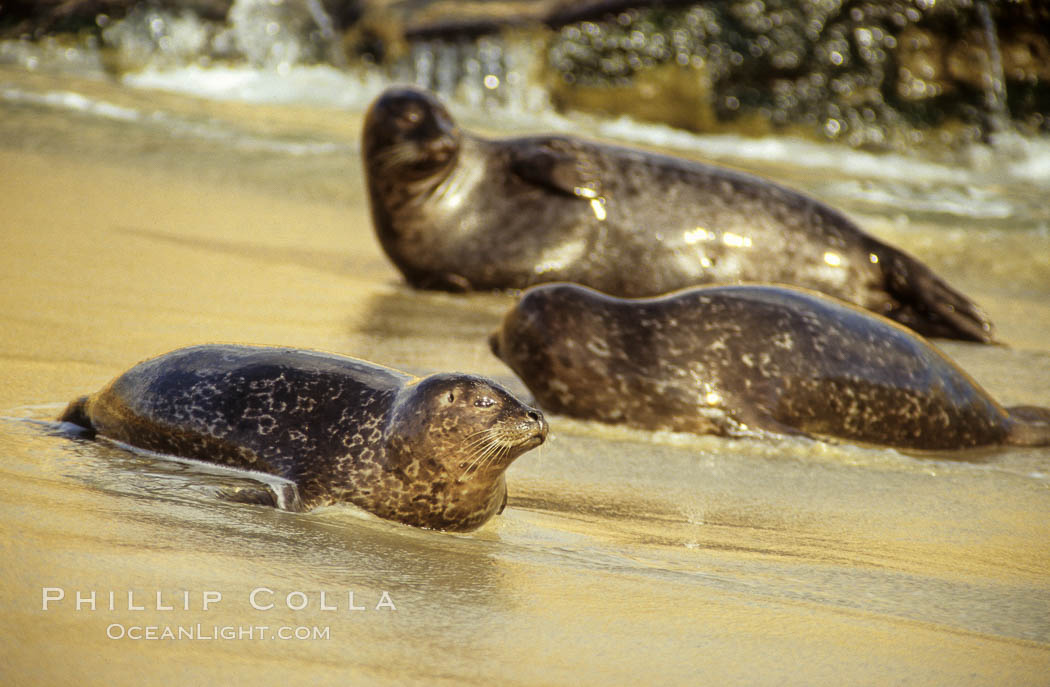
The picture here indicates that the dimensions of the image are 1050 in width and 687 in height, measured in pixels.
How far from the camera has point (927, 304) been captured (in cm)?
699

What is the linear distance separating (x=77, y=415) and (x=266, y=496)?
831 millimetres

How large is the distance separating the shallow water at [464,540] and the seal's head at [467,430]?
0.18 metres

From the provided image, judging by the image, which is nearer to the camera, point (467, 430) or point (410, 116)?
point (467, 430)

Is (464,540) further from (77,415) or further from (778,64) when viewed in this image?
(778,64)

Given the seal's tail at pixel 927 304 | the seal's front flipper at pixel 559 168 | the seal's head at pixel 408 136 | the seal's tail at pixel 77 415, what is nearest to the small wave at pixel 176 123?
the seal's head at pixel 408 136

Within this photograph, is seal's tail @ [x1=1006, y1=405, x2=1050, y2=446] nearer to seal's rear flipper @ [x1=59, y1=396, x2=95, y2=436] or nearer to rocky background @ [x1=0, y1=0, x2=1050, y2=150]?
seal's rear flipper @ [x1=59, y1=396, x2=95, y2=436]

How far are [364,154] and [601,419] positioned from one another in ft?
10.3

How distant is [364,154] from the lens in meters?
7.44

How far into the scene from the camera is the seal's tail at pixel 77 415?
3.68m

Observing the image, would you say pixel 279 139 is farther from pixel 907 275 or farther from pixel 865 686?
pixel 865 686

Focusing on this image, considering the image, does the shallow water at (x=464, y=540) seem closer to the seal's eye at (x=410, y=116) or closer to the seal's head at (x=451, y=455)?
the seal's head at (x=451, y=455)

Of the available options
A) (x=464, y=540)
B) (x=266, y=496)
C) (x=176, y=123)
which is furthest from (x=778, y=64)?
(x=266, y=496)

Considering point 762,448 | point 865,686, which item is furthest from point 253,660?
point 762,448

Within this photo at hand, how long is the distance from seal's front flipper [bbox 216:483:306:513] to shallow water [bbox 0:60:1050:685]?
50 millimetres
